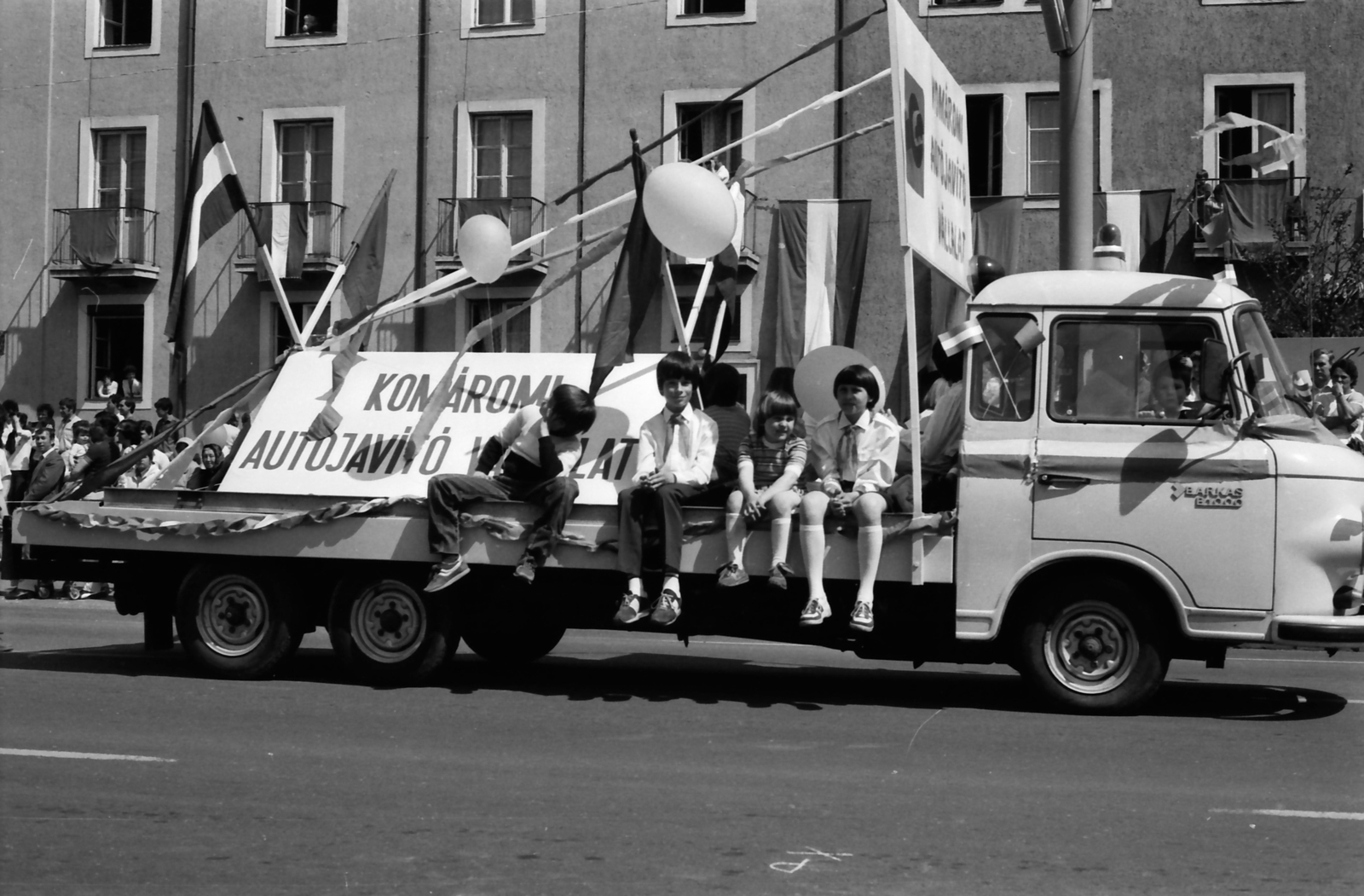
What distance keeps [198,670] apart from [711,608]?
3.46 meters

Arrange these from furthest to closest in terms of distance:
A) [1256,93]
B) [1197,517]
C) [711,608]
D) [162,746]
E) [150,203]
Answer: [150,203] < [1256,93] < [711,608] < [1197,517] < [162,746]

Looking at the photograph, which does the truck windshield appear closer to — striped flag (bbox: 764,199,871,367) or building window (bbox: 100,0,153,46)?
striped flag (bbox: 764,199,871,367)

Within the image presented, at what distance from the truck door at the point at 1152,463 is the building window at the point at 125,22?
26858mm

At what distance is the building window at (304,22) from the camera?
30.8 meters

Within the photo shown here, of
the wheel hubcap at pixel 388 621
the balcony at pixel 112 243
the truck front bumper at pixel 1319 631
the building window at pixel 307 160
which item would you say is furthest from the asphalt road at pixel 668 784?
the balcony at pixel 112 243

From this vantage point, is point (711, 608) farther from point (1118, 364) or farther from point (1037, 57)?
point (1037, 57)

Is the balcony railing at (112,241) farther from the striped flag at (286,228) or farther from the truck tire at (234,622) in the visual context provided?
the truck tire at (234,622)

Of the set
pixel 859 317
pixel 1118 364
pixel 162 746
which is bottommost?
pixel 162 746

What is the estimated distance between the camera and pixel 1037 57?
2778cm

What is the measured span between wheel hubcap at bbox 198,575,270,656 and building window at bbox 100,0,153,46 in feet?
79.1

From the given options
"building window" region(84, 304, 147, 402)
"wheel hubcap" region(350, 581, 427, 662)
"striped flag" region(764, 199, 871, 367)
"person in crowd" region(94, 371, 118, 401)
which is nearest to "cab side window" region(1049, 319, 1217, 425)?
"wheel hubcap" region(350, 581, 427, 662)

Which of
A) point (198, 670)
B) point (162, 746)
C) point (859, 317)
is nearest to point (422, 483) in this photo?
point (198, 670)

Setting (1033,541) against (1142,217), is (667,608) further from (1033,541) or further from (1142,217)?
(1142,217)

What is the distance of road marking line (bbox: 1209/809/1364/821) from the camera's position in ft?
21.8
